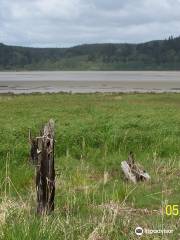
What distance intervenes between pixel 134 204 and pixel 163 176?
260cm

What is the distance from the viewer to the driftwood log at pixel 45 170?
25.5 ft

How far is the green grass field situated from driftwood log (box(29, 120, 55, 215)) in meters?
0.19

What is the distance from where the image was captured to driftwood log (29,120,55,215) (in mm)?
7785

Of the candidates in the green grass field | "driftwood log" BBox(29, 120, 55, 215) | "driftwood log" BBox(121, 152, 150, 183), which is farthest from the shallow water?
"driftwood log" BBox(29, 120, 55, 215)

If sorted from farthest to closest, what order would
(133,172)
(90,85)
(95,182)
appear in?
(90,85), (133,172), (95,182)

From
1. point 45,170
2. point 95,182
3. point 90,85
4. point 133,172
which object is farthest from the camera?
A: point 90,85

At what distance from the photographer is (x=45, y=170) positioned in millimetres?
7988

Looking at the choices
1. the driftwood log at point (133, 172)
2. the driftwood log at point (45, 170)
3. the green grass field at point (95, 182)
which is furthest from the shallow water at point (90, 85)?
the driftwood log at point (45, 170)

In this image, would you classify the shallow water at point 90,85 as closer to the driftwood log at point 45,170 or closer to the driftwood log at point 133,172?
the driftwood log at point 133,172

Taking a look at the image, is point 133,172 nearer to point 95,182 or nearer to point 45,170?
point 95,182

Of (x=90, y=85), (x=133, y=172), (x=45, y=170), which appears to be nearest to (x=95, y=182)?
(x=133, y=172)

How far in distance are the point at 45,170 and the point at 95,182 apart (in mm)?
3755

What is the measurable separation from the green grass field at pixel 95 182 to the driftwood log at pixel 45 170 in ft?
0.64

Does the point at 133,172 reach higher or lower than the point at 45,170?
lower
